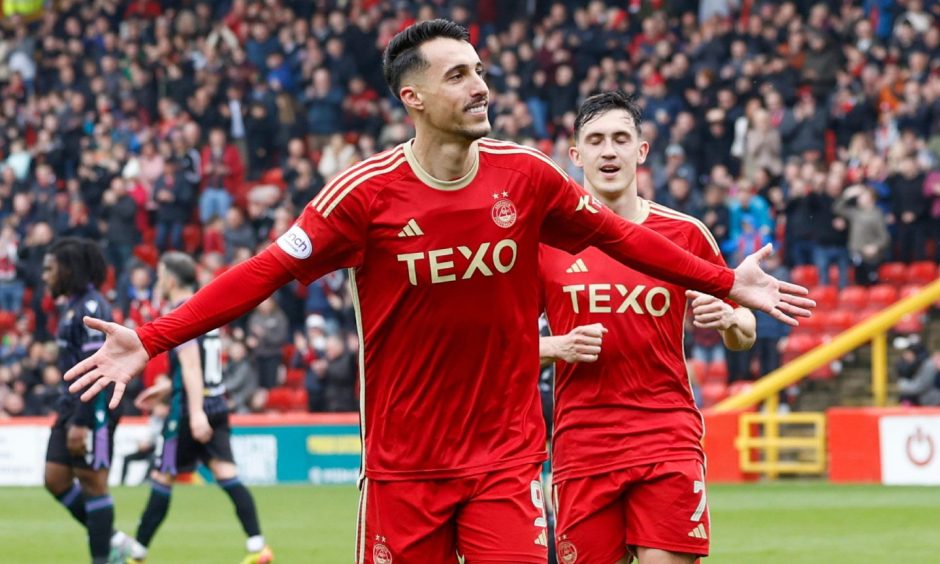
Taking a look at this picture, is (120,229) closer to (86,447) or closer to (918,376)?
(918,376)

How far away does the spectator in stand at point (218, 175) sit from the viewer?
86.5ft

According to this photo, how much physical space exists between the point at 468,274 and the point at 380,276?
0.31m

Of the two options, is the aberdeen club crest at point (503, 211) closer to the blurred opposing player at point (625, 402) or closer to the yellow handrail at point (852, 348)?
the blurred opposing player at point (625, 402)

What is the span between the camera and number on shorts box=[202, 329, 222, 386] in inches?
486

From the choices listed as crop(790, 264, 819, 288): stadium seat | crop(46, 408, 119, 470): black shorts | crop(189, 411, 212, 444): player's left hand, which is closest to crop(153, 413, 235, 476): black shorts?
crop(189, 411, 212, 444): player's left hand

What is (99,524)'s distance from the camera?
436 inches

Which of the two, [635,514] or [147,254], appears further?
[147,254]

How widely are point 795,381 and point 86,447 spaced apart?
12.5 m

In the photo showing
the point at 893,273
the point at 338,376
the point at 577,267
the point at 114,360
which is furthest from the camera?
the point at 338,376

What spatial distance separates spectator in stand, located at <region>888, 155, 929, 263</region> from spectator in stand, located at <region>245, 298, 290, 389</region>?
8.36 metres

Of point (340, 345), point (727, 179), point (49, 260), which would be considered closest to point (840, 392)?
point (727, 179)

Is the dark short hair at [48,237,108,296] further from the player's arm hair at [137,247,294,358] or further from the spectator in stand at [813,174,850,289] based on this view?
the spectator in stand at [813,174,850,289]

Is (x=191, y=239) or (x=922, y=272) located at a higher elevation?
(x=191, y=239)

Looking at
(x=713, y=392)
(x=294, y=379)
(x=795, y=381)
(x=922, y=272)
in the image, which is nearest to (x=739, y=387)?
(x=713, y=392)
